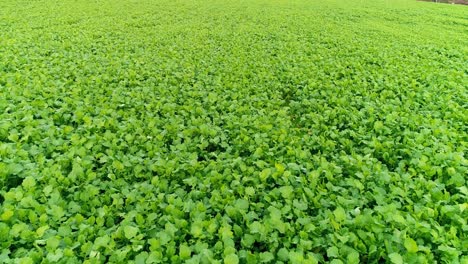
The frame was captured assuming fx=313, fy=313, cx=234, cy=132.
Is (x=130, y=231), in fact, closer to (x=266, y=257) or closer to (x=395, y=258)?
(x=266, y=257)

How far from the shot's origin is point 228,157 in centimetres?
362

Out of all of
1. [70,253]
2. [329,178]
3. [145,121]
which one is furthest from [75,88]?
[329,178]

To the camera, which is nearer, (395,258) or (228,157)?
(395,258)

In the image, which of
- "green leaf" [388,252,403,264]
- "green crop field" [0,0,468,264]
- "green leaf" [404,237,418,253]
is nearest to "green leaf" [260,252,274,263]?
"green crop field" [0,0,468,264]

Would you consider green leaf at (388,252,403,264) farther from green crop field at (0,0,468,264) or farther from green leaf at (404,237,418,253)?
green leaf at (404,237,418,253)

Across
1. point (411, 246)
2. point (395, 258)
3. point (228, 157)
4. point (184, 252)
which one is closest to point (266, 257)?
point (184, 252)

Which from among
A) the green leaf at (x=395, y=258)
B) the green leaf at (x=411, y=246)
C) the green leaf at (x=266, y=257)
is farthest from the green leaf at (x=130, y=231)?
the green leaf at (x=411, y=246)

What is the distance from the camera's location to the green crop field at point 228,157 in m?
2.34

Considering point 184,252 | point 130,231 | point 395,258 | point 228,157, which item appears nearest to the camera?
point 395,258

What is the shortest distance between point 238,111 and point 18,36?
24.9ft

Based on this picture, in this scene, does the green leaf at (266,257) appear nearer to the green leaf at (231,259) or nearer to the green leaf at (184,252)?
the green leaf at (231,259)

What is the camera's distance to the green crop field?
2344 mm

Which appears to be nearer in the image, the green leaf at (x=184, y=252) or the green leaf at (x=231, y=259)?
the green leaf at (x=231, y=259)

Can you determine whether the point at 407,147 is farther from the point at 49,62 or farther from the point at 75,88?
the point at 49,62
